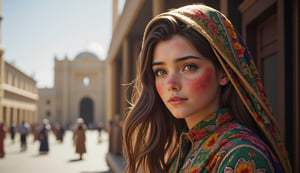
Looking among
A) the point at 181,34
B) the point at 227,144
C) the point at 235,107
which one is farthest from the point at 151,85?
the point at 227,144

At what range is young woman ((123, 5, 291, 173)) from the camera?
49.3 inches

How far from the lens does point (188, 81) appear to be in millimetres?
1449

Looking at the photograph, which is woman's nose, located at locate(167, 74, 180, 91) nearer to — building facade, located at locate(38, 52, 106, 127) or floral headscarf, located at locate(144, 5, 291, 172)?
floral headscarf, located at locate(144, 5, 291, 172)

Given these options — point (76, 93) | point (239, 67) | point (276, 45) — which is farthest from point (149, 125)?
point (76, 93)

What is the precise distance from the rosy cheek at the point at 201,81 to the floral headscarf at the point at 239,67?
0.07m

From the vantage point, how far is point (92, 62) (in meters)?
51.3

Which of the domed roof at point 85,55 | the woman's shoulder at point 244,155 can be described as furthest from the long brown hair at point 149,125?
the domed roof at point 85,55

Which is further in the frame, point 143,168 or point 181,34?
point 143,168

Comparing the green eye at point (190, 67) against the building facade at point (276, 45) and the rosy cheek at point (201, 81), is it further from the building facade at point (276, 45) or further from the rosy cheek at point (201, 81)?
the building facade at point (276, 45)

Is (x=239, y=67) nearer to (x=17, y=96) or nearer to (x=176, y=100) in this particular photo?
(x=176, y=100)

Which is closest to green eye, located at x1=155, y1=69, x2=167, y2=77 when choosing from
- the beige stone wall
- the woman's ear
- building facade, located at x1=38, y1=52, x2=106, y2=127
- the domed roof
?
the woman's ear

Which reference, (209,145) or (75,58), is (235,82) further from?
(75,58)

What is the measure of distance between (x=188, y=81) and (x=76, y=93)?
50777 mm

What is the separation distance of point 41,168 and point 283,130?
31.5 feet
